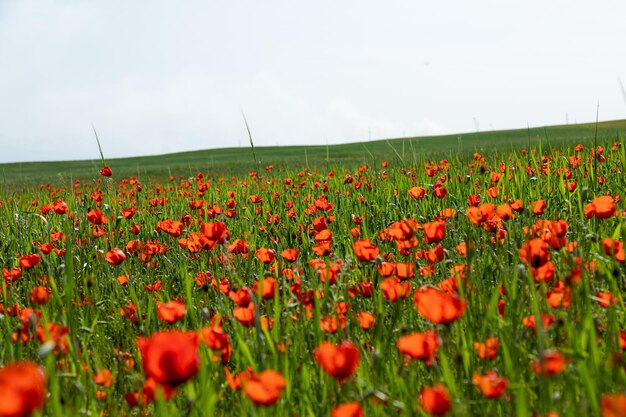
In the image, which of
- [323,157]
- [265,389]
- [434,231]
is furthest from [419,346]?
[323,157]

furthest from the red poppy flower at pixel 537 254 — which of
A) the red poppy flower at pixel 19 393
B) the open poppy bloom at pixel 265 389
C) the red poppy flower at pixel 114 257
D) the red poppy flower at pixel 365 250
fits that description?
the red poppy flower at pixel 114 257

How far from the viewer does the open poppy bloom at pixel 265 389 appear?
106 centimetres

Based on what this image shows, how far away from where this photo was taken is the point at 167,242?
4.03 metres

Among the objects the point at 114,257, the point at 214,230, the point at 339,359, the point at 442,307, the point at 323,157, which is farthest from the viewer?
the point at 323,157

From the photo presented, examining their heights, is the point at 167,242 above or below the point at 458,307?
below

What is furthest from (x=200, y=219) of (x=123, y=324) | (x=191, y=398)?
(x=191, y=398)

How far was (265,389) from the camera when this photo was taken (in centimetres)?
109

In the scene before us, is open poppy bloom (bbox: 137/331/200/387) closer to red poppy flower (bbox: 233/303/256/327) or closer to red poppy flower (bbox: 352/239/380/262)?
red poppy flower (bbox: 233/303/256/327)

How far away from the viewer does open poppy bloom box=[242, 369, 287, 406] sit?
1.06m

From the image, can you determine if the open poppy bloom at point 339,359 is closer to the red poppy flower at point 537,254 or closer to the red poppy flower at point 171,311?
the red poppy flower at point 171,311

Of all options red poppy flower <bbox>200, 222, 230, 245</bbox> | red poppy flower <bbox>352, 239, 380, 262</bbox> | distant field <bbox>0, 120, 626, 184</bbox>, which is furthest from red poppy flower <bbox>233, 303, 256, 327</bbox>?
distant field <bbox>0, 120, 626, 184</bbox>

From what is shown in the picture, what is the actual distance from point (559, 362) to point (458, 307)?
24cm

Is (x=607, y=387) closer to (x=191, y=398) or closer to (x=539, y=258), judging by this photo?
(x=539, y=258)

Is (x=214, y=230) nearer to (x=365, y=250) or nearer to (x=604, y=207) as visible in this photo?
(x=365, y=250)
